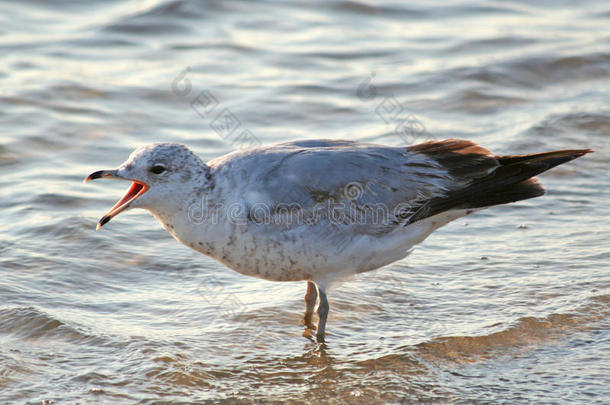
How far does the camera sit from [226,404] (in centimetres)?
493

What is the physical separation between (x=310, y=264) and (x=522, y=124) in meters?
5.12

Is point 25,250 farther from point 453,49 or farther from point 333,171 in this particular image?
point 453,49

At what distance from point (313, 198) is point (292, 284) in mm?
1544

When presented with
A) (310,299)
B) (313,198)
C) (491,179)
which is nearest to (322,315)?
(310,299)

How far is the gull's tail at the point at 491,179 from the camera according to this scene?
18.6 ft

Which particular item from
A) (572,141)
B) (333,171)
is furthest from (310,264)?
(572,141)

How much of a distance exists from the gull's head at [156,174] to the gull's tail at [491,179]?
1522 mm

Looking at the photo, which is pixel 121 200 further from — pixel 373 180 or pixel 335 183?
pixel 373 180

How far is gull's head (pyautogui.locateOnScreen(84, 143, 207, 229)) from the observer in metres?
5.33

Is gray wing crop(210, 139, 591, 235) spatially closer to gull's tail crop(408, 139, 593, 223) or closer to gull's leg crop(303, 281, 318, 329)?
gull's tail crop(408, 139, 593, 223)

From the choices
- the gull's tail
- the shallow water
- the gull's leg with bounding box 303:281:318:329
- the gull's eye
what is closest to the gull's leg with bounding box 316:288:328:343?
the shallow water

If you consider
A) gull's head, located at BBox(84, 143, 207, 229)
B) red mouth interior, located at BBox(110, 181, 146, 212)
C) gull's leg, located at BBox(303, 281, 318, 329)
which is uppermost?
gull's head, located at BBox(84, 143, 207, 229)

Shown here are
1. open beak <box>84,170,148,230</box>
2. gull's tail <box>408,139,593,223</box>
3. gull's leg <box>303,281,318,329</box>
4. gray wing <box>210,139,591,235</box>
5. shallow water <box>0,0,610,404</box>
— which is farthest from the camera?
gull's leg <box>303,281,318,329</box>

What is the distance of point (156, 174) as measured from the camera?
5.37 metres
